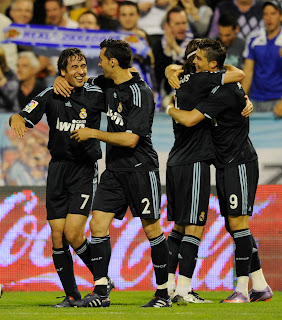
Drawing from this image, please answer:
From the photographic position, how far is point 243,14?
13734 millimetres

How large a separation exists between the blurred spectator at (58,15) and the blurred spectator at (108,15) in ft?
1.52

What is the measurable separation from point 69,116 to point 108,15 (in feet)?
25.6

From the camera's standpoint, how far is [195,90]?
20.7 ft

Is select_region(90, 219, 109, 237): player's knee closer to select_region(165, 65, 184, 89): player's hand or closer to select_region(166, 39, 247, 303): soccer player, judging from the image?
select_region(166, 39, 247, 303): soccer player

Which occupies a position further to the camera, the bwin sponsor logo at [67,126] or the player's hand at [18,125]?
the bwin sponsor logo at [67,126]

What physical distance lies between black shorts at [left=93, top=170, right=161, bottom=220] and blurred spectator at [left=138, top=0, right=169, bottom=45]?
7998 millimetres

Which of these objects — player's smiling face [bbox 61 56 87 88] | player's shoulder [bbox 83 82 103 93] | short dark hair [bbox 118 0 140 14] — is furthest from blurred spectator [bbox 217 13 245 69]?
player's smiling face [bbox 61 56 87 88]

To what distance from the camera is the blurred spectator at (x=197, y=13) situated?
44.9 ft

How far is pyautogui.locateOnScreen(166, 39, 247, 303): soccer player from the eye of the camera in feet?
20.2

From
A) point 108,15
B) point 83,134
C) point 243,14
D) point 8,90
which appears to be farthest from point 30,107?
point 243,14

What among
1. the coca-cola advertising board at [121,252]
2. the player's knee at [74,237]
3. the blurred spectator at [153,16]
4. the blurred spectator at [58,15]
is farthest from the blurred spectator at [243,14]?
the player's knee at [74,237]

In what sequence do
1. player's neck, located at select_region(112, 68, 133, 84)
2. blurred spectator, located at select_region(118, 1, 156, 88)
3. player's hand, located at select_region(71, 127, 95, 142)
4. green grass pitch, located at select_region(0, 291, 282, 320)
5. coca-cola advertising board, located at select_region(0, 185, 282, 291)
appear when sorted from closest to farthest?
green grass pitch, located at select_region(0, 291, 282, 320) → player's hand, located at select_region(71, 127, 95, 142) → player's neck, located at select_region(112, 68, 133, 84) → coca-cola advertising board, located at select_region(0, 185, 282, 291) → blurred spectator, located at select_region(118, 1, 156, 88)

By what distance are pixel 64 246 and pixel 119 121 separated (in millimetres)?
1127

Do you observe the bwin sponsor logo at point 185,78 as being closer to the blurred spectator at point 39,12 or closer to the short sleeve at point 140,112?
the short sleeve at point 140,112
